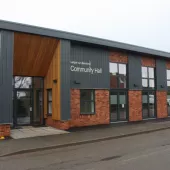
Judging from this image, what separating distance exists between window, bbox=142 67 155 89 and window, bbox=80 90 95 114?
16.4 ft

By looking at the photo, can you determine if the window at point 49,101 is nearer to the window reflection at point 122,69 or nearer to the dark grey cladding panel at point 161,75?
the window reflection at point 122,69

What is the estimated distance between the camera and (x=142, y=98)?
18312 millimetres

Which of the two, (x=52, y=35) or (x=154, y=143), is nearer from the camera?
(x=154, y=143)

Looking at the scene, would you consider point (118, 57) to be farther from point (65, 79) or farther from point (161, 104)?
point (161, 104)

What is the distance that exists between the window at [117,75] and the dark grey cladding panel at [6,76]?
269 inches

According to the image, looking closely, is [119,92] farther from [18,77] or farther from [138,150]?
[138,150]

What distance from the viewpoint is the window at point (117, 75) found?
16.6m

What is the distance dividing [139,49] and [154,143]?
27.8 ft

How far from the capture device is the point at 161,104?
1955 cm

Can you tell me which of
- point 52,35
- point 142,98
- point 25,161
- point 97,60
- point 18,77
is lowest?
point 25,161

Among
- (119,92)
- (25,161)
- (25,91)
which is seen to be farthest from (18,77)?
(25,161)

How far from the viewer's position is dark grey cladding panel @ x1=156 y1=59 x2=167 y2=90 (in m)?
19.4

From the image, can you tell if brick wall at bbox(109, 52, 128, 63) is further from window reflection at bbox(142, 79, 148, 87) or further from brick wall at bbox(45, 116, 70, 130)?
brick wall at bbox(45, 116, 70, 130)

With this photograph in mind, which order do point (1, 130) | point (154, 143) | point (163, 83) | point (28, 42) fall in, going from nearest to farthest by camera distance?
point (154, 143) < point (1, 130) < point (28, 42) < point (163, 83)
